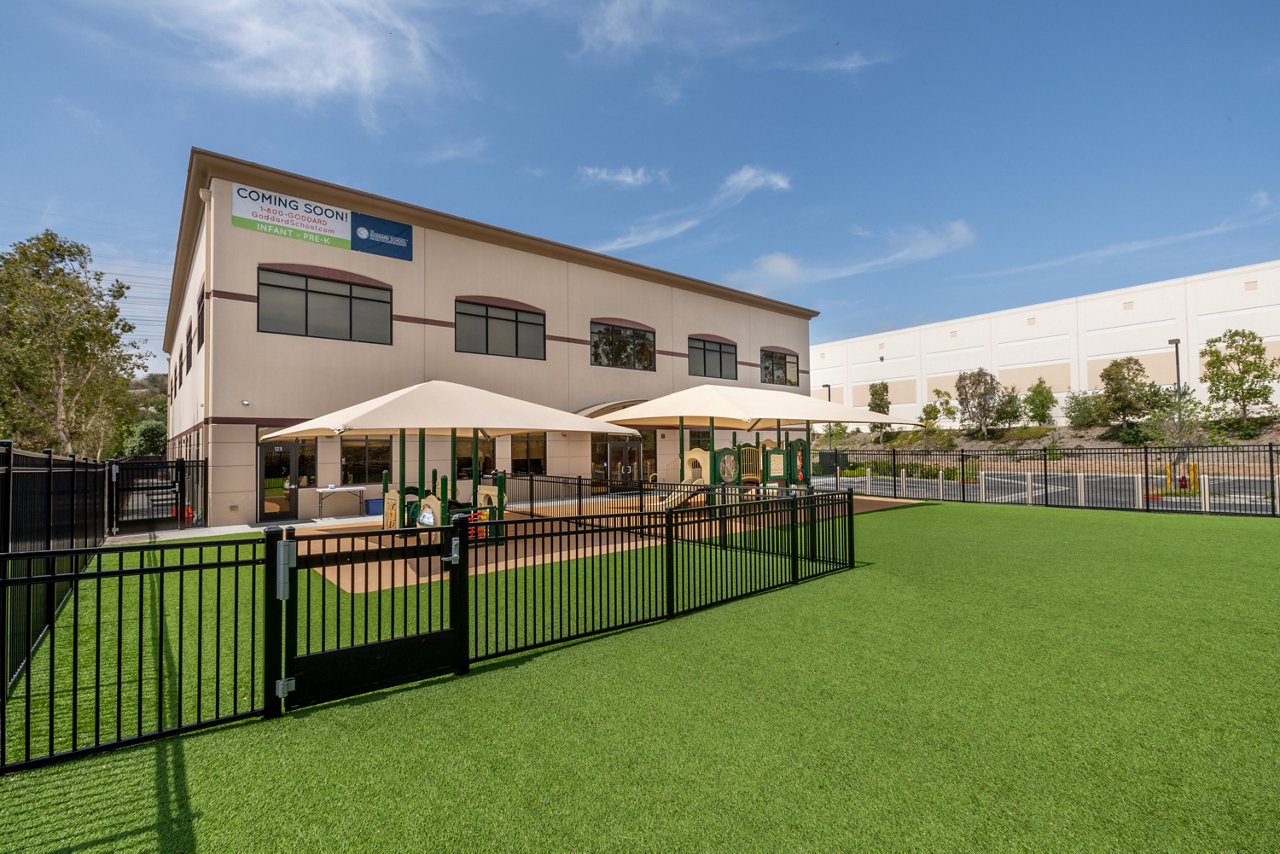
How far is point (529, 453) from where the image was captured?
21859mm

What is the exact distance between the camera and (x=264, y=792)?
10.6 feet

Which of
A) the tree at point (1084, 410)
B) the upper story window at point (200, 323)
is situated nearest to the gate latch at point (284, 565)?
the upper story window at point (200, 323)

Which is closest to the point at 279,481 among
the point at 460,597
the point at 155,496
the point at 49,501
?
the point at 155,496

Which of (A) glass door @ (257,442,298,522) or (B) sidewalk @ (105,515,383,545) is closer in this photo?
(B) sidewalk @ (105,515,383,545)

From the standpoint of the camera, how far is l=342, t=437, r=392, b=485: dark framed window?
17625mm

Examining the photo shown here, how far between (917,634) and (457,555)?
4.58m

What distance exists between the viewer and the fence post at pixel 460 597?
15.9 ft

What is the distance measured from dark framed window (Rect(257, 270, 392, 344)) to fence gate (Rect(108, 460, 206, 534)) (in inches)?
176

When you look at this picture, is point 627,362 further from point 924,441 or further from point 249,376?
point 924,441

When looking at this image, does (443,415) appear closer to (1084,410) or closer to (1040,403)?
(1084,410)

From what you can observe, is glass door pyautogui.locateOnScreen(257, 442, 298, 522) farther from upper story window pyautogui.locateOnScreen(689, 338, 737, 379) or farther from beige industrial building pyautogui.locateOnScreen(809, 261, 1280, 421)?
beige industrial building pyautogui.locateOnScreen(809, 261, 1280, 421)

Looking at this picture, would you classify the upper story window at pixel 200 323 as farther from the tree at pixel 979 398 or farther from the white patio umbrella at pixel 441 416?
the tree at pixel 979 398

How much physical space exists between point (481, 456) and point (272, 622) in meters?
17.0

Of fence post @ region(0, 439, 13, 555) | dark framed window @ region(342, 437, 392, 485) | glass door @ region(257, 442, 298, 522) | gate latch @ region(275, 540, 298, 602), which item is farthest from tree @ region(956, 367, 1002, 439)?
fence post @ region(0, 439, 13, 555)
